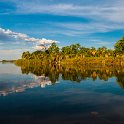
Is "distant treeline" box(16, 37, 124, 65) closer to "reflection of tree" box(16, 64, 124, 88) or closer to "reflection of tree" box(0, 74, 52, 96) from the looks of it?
"reflection of tree" box(16, 64, 124, 88)

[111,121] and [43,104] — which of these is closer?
[111,121]

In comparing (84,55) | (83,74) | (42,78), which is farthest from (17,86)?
(84,55)

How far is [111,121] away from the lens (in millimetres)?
18578

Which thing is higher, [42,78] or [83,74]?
[83,74]

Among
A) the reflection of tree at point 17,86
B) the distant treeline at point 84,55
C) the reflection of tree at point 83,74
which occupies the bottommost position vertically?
the reflection of tree at point 17,86

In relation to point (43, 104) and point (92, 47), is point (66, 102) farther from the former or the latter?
point (92, 47)

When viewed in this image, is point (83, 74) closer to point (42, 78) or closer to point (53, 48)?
point (42, 78)

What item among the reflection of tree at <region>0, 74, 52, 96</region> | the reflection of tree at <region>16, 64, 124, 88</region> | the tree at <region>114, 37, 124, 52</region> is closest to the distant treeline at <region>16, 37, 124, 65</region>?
the tree at <region>114, 37, 124, 52</region>

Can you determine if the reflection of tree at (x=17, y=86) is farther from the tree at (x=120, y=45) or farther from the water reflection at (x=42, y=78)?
the tree at (x=120, y=45)

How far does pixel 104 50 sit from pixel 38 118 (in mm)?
140013

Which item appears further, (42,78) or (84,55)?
(84,55)

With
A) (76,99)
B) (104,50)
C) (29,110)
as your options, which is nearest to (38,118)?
(29,110)

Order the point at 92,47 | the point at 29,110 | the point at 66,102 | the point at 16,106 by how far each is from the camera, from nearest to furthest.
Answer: the point at 29,110 < the point at 16,106 < the point at 66,102 < the point at 92,47

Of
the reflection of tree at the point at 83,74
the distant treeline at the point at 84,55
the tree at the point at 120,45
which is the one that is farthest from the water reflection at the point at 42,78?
the tree at the point at 120,45
